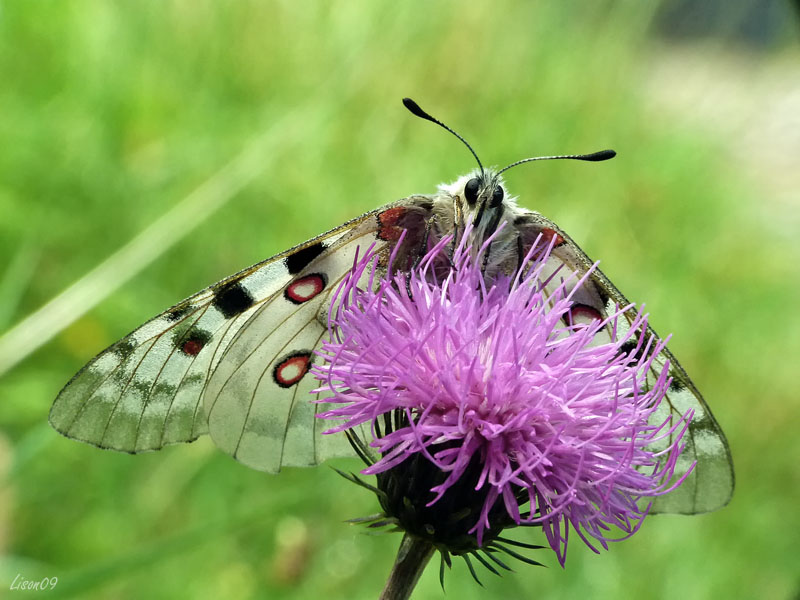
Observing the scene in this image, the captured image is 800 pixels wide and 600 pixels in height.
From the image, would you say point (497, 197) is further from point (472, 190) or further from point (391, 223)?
point (391, 223)

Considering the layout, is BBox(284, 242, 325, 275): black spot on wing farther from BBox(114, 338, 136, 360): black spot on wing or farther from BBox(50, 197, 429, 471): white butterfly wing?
BBox(114, 338, 136, 360): black spot on wing

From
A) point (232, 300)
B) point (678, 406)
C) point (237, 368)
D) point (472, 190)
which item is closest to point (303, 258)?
point (232, 300)

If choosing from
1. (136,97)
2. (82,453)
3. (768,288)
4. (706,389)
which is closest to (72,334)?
(82,453)

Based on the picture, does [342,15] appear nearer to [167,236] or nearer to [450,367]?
[167,236]

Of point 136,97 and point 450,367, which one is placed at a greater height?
point 136,97

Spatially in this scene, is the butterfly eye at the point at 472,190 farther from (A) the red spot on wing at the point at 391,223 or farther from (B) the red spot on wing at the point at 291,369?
(B) the red spot on wing at the point at 291,369

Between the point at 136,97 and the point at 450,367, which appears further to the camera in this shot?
the point at 136,97
